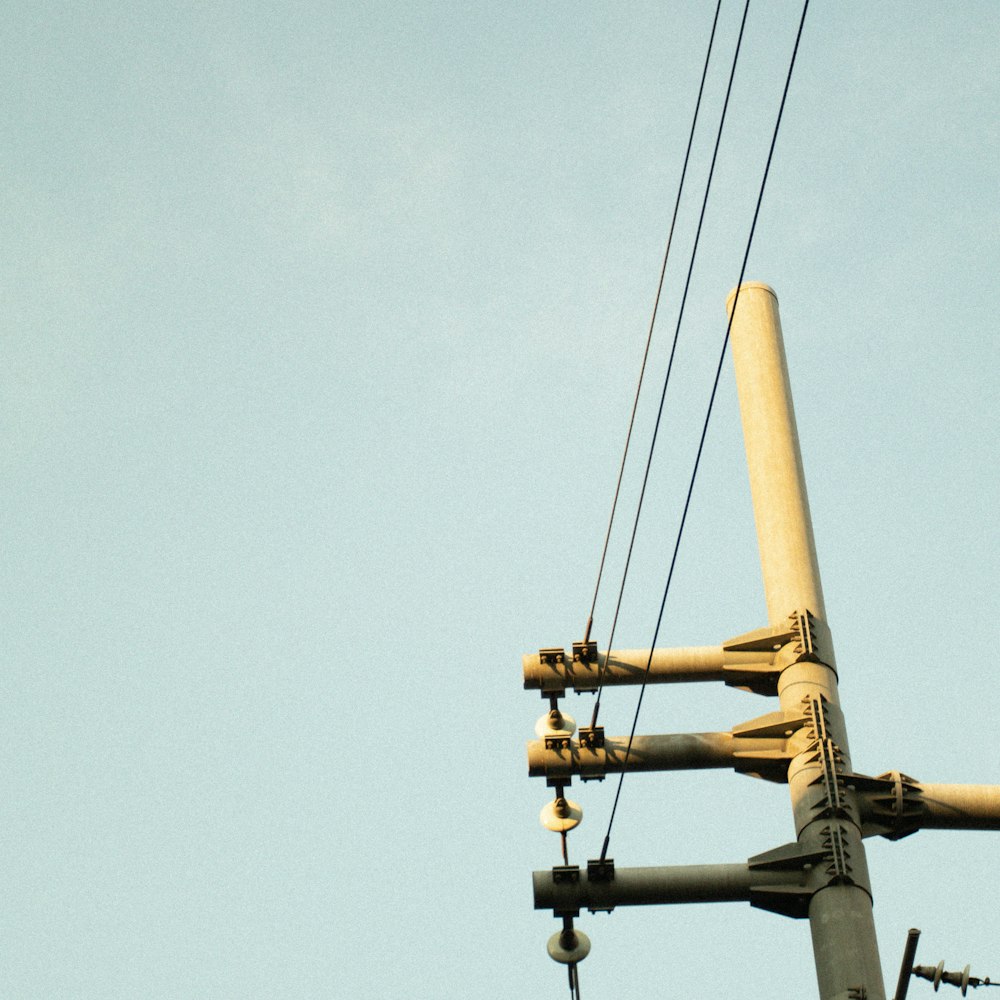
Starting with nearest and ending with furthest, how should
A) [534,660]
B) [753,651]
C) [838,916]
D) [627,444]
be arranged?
1. [838,916]
2. [753,651]
3. [534,660]
4. [627,444]

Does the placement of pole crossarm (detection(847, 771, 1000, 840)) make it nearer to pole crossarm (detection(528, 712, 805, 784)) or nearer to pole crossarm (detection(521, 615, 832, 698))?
pole crossarm (detection(528, 712, 805, 784))

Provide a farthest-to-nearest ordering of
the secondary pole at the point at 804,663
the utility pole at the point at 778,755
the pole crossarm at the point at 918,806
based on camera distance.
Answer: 1. the pole crossarm at the point at 918,806
2. the utility pole at the point at 778,755
3. the secondary pole at the point at 804,663

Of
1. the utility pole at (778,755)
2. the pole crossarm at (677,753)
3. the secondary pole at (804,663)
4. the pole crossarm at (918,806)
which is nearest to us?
the secondary pole at (804,663)

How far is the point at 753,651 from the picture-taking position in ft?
28.1

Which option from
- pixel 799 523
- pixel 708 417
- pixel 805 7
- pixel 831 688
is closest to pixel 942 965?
pixel 831 688

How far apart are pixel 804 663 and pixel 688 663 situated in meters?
0.88

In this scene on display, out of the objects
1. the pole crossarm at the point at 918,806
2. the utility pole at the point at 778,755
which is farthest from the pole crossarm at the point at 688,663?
the pole crossarm at the point at 918,806

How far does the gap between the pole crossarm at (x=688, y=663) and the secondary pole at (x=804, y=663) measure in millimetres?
34

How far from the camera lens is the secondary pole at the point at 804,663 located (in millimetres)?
7090

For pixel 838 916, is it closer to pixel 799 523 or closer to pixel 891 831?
pixel 891 831

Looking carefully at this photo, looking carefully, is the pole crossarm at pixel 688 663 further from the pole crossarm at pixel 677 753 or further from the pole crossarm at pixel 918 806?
the pole crossarm at pixel 918 806

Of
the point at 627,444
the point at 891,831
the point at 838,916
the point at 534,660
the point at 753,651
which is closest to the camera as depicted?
the point at 838,916

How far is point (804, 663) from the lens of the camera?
8.30 metres

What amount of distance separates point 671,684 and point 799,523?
1.19 m
